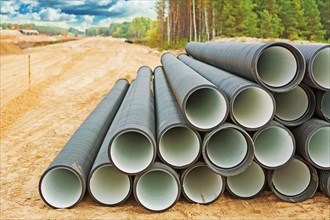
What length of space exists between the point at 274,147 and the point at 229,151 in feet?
2.38

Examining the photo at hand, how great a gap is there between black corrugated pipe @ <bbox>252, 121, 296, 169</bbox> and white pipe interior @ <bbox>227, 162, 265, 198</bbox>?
0.79 feet

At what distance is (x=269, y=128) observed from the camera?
19.3 ft

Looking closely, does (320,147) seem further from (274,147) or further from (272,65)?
(272,65)

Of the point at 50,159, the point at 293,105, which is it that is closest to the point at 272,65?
the point at 293,105

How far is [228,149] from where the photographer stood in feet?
18.6

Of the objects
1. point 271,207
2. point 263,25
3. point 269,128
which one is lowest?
point 271,207

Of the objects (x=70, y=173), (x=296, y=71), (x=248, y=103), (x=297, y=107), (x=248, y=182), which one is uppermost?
(x=296, y=71)

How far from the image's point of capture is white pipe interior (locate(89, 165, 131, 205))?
554 cm

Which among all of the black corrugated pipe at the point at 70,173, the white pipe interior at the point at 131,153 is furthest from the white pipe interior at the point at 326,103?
the black corrugated pipe at the point at 70,173

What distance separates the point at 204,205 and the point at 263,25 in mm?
41666

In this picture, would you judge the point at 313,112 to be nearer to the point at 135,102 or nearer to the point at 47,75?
the point at 135,102

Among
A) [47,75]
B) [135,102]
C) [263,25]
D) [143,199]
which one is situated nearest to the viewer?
[143,199]

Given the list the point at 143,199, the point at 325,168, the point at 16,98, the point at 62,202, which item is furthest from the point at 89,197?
the point at 16,98

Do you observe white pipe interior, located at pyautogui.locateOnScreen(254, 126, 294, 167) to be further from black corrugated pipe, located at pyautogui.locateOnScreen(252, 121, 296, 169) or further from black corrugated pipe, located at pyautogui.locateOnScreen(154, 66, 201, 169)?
black corrugated pipe, located at pyautogui.locateOnScreen(154, 66, 201, 169)
